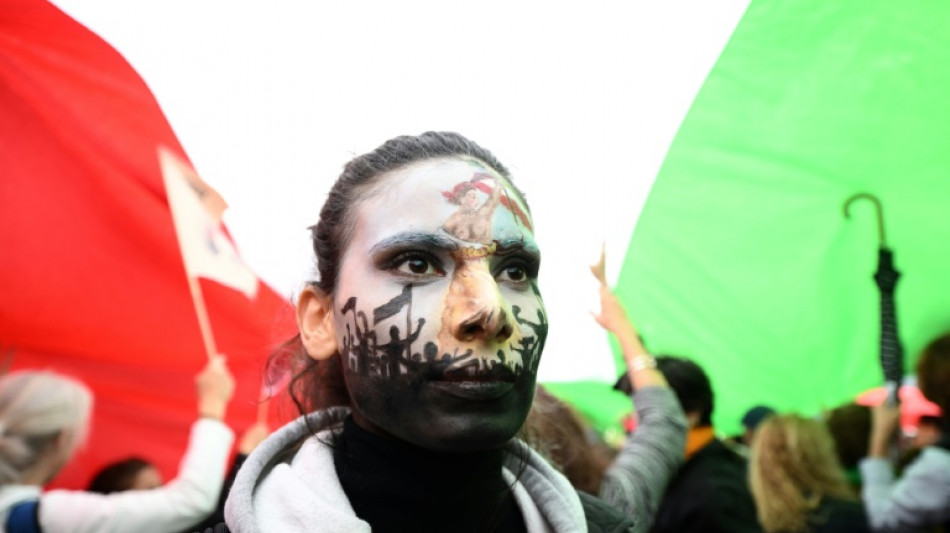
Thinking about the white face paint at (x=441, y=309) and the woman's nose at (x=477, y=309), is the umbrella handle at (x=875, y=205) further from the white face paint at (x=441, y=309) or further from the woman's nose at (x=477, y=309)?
the woman's nose at (x=477, y=309)

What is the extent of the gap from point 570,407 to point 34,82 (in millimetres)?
2848

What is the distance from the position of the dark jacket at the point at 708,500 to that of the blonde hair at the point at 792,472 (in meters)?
0.08

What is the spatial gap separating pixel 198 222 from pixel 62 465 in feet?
4.69

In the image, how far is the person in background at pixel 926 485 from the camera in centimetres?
284

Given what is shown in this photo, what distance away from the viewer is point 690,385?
12.2 feet

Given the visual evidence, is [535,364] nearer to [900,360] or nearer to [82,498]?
[82,498]

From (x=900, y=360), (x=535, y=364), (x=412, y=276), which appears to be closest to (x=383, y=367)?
(x=412, y=276)

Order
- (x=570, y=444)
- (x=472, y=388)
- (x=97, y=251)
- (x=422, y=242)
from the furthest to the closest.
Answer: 1. (x=97, y=251)
2. (x=570, y=444)
3. (x=422, y=242)
4. (x=472, y=388)

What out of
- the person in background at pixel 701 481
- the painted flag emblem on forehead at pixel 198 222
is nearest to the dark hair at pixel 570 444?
the person in background at pixel 701 481

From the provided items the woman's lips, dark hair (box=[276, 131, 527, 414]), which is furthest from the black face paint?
dark hair (box=[276, 131, 527, 414])

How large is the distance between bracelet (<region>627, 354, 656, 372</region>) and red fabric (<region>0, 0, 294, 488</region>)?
1701 mm

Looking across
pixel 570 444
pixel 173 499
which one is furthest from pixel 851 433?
pixel 173 499

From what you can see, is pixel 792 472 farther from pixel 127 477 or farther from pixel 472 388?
pixel 127 477

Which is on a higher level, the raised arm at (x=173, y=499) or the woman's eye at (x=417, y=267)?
the woman's eye at (x=417, y=267)
